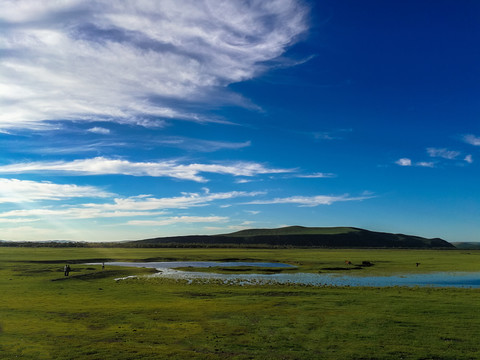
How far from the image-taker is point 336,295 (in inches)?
1742

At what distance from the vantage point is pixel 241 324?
30.7 meters

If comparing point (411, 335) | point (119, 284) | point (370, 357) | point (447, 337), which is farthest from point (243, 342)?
point (119, 284)

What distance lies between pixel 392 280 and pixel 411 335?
40256 millimetres

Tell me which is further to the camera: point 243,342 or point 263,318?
point 263,318

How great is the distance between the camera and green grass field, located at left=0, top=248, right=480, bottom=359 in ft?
77.3

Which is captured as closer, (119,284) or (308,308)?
(308,308)

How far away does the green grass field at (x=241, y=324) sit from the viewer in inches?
928

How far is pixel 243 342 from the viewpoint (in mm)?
25734

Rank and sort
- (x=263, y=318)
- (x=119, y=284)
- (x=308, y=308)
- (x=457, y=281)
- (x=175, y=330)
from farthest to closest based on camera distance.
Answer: (x=457, y=281) < (x=119, y=284) < (x=308, y=308) < (x=263, y=318) < (x=175, y=330)

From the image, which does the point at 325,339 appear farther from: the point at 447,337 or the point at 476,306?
the point at 476,306

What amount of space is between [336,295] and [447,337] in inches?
729

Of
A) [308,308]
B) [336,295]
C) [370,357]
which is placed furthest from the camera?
[336,295]

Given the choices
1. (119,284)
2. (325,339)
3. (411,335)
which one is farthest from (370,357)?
(119,284)

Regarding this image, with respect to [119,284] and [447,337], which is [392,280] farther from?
[119,284]
